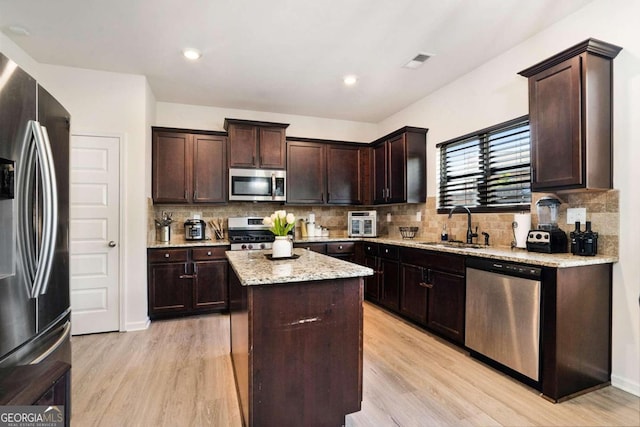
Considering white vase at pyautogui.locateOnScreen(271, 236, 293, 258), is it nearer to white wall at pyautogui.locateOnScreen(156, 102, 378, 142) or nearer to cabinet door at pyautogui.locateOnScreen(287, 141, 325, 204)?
cabinet door at pyautogui.locateOnScreen(287, 141, 325, 204)

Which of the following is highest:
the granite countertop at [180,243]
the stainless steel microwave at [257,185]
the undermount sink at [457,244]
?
the stainless steel microwave at [257,185]

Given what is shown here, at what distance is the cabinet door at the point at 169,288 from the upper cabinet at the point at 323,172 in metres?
1.73

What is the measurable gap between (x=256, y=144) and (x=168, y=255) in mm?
1798

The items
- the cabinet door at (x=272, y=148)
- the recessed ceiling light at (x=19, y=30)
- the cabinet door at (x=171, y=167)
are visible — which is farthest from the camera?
the cabinet door at (x=272, y=148)

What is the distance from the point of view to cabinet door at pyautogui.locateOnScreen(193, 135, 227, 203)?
4074 mm

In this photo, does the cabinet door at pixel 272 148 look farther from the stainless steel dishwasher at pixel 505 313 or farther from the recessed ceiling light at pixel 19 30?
the stainless steel dishwasher at pixel 505 313

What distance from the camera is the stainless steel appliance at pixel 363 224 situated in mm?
4566

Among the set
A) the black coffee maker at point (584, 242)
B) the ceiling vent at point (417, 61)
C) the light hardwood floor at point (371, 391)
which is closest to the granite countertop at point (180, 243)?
the light hardwood floor at point (371, 391)

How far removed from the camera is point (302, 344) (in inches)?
65.9

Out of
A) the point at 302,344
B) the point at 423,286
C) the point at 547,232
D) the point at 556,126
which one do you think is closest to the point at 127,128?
the point at 302,344

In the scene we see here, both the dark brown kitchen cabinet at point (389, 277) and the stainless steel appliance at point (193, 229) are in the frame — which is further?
the stainless steel appliance at point (193, 229)

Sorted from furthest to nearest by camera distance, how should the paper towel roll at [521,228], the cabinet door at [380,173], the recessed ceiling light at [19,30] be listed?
1. the cabinet door at [380,173]
2. the paper towel roll at [521,228]
3. the recessed ceiling light at [19,30]

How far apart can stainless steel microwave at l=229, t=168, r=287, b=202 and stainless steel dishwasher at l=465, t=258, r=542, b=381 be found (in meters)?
2.60

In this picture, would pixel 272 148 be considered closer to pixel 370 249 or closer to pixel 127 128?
pixel 127 128
